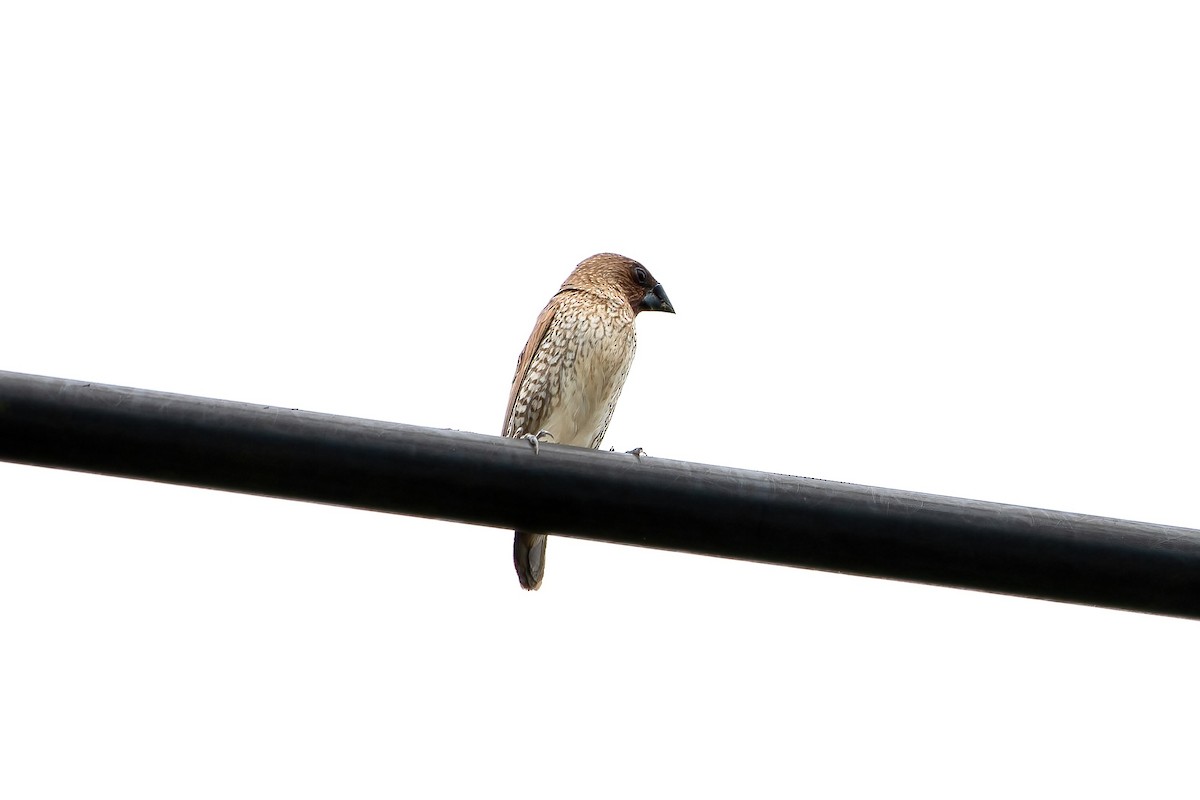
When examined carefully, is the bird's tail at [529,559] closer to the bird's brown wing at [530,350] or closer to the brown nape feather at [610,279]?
the bird's brown wing at [530,350]

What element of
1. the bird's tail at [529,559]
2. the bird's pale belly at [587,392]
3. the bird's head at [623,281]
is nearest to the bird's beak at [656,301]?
the bird's head at [623,281]

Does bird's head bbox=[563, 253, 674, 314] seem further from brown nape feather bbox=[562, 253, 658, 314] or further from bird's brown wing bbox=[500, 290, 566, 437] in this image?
bird's brown wing bbox=[500, 290, 566, 437]

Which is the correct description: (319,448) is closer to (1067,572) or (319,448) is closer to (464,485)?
(464,485)

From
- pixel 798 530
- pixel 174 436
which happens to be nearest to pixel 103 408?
pixel 174 436

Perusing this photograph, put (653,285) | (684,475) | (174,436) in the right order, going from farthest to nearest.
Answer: (653,285) → (684,475) → (174,436)

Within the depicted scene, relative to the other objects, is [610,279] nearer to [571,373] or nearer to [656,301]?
[656,301]

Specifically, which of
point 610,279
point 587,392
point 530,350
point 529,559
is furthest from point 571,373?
point 529,559

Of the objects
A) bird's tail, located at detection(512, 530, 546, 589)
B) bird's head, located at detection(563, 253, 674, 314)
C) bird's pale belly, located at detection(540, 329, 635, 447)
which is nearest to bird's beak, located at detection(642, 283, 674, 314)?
bird's head, located at detection(563, 253, 674, 314)

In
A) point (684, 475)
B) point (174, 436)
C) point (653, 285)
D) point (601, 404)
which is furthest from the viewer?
point (653, 285)
